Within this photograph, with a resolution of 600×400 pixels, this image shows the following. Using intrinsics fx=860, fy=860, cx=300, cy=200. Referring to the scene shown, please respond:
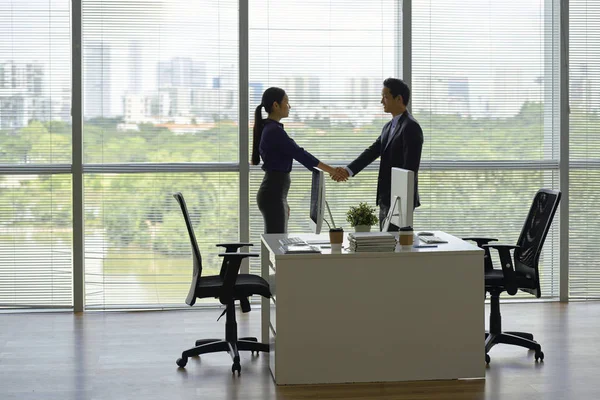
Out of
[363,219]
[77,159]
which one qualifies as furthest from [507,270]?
[77,159]

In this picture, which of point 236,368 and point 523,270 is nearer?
point 236,368

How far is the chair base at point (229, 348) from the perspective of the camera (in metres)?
5.45

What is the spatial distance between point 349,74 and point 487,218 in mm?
1797

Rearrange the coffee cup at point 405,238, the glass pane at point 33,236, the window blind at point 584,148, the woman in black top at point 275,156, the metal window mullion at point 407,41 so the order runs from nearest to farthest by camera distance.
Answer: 1. the coffee cup at point 405,238
2. the woman in black top at point 275,156
3. the glass pane at point 33,236
4. the metal window mullion at point 407,41
5. the window blind at point 584,148

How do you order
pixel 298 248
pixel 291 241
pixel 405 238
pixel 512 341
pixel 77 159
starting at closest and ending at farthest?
pixel 298 248
pixel 405 238
pixel 291 241
pixel 512 341
pixel 77 159

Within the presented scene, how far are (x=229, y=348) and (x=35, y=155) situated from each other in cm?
289

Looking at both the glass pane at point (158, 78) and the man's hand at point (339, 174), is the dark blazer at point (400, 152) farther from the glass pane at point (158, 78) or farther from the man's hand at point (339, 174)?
the glass pane at point (158, 78)

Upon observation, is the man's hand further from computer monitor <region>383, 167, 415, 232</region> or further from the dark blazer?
computer monitor <region>383, 167, 415, 232</region>

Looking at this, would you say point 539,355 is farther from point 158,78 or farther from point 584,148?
point 158,78

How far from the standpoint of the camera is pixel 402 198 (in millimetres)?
5461

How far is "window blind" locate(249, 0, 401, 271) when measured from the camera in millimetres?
7496

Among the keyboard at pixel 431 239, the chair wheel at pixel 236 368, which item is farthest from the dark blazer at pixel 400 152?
the chair wheel at pixel 236 368

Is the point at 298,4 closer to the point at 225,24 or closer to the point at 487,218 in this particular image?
the point at 225,24

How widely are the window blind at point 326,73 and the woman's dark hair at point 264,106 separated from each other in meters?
0.75
